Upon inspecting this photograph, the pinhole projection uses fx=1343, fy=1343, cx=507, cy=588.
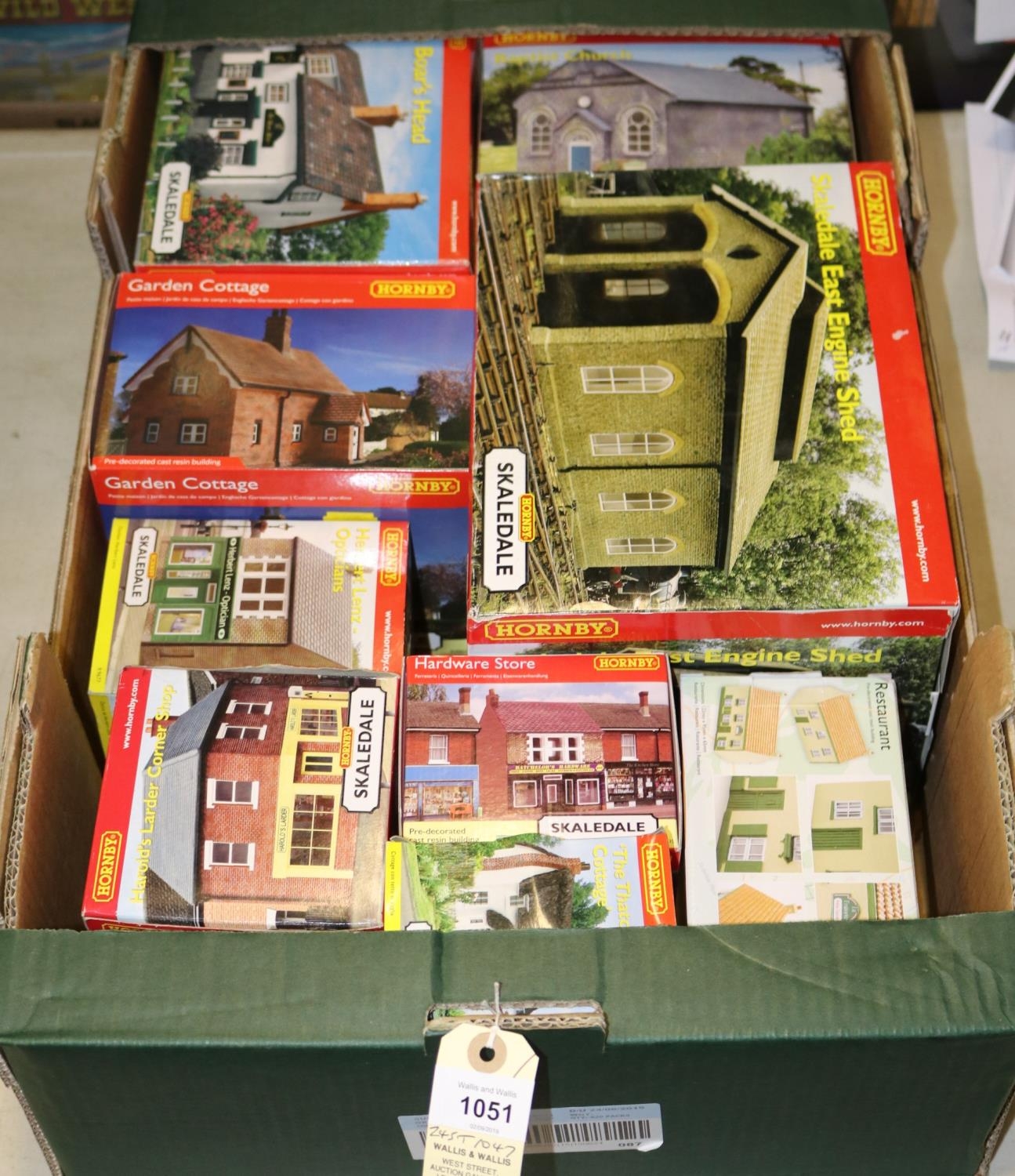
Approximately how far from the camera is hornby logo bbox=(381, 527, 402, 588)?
1807mm

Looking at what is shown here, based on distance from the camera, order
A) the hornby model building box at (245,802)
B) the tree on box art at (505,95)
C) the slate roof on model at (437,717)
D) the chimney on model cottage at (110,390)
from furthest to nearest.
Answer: the tree on box art at (505,95) → the chimney on model cottage at (110,390) → the slate roof on model at (437,717) → the hornby model building box at (245,802)

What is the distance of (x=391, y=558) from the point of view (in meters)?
1.83

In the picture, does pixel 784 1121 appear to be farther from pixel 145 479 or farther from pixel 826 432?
pixel 145 479

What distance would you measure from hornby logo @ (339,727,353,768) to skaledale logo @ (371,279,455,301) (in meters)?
0.68

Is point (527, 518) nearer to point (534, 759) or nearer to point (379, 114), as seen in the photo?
point (534, 759)

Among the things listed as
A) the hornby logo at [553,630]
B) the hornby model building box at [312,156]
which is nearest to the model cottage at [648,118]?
the hornby model building box at [312,156]

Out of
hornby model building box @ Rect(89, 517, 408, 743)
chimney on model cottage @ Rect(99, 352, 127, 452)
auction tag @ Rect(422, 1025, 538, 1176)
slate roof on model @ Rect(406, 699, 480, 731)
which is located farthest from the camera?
chimney on model cottage @ Rect(99, 352, 127, 452)

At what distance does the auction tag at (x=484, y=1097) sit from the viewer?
1307 mm

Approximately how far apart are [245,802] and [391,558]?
41 cm

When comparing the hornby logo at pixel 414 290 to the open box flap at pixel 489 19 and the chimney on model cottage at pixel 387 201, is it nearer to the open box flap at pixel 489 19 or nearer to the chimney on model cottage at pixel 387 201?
the chimney on model cottage at pixel 387 201

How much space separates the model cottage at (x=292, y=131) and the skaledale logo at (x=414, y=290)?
0.14 m

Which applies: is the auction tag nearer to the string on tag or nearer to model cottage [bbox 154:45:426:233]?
the string on tag

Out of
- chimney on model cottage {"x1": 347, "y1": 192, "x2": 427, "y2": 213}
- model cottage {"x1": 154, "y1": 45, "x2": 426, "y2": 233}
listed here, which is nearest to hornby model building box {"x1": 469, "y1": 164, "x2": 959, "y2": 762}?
chimney on model cottage {"x1": 347, "y1": 192, "x2": 427, "y2": 213}

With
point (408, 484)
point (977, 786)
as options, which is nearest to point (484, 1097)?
point (977, 786)
